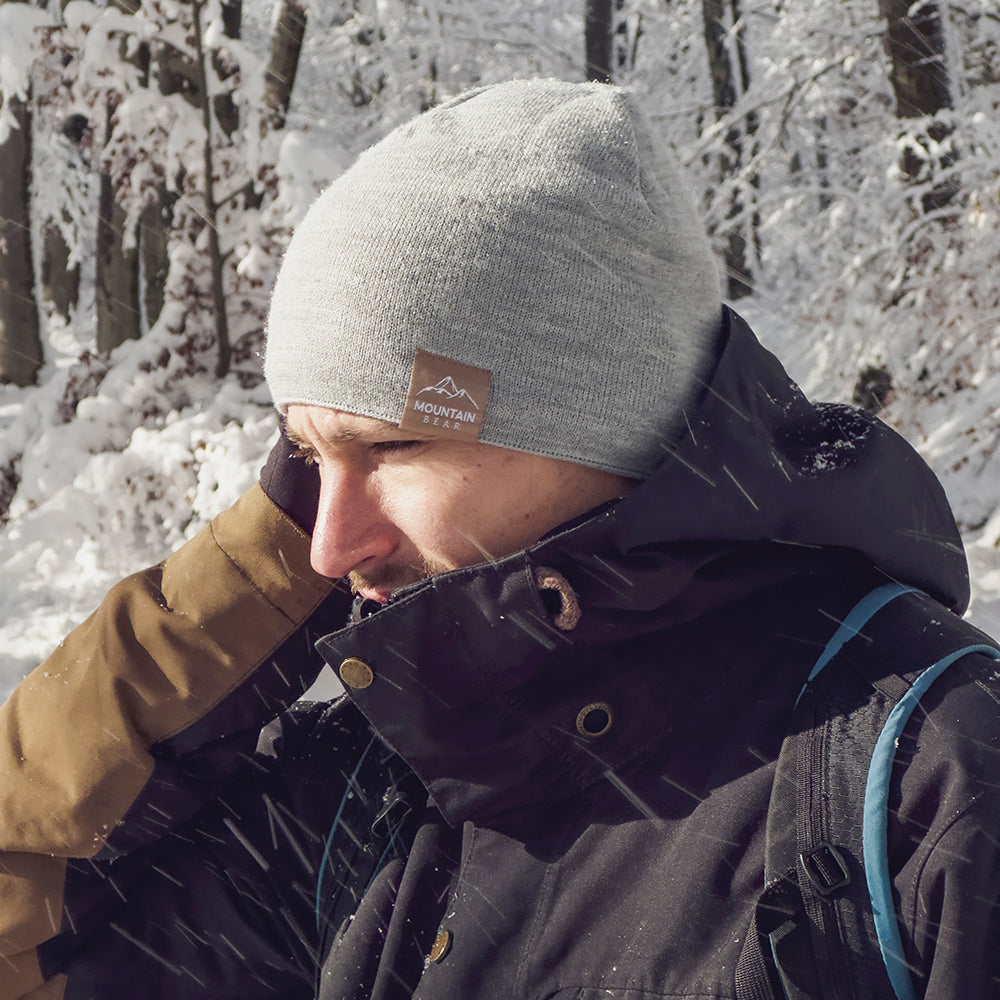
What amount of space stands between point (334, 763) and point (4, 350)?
31.5 ft

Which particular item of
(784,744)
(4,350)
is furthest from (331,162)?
(784,744)

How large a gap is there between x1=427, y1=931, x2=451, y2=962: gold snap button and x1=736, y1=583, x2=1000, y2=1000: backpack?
1.30 ft

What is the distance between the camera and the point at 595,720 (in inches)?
49.0

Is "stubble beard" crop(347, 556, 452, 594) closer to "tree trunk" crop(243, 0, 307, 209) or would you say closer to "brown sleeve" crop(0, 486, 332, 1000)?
"brown sleeve" crop(0, 486, 332, 1000)

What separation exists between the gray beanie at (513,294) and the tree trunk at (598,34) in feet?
30.9

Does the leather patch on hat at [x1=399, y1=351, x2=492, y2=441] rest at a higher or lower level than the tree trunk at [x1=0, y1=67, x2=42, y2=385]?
higher

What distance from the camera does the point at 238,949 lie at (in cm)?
160

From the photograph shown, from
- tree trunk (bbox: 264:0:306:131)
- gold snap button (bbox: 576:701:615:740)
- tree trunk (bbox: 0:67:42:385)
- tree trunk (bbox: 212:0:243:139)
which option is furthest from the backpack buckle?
tree trunk (bbox: 0:67:42:385)

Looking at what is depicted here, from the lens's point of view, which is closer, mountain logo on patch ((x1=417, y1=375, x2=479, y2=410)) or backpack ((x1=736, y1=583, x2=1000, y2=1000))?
backpack ((x1=736, y1=583, x2=1000, y2=1000))

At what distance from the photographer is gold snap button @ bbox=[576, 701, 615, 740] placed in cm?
124

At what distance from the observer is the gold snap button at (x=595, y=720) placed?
124cm

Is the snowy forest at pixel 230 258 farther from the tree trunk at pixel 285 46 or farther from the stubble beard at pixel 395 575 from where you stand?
the stubble beard at pixel 395 575

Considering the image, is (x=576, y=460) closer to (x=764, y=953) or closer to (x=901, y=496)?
(x=901, y=496)

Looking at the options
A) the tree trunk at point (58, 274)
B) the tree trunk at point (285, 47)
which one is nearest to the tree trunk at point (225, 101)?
the tree trunk at point (285, 47)
